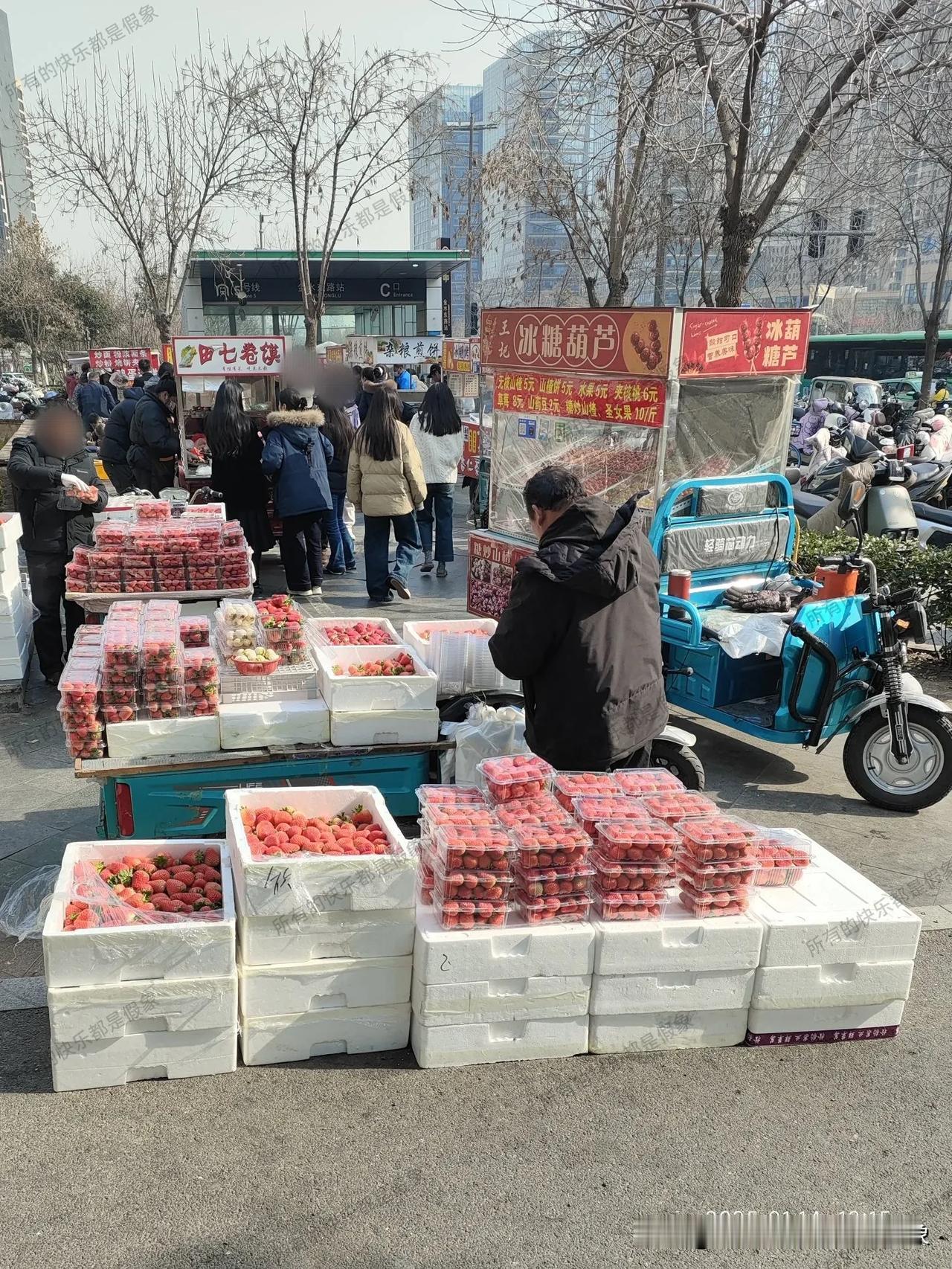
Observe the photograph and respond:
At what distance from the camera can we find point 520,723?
17.9 ft

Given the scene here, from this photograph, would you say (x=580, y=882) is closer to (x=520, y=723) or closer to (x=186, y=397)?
(x=520, y=723)

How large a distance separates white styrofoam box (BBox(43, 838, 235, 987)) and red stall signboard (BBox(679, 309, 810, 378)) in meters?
4.67

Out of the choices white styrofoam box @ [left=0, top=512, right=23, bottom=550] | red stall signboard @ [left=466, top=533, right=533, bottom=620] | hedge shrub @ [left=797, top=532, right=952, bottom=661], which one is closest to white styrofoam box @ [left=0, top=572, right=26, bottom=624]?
white styrofoam box @ [left=0, top=512, right=23, bottom=550]

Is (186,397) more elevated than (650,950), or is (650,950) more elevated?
(186,397)

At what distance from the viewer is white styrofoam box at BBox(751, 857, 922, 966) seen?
3.66 meters

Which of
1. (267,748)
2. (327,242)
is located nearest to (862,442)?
(267,748)

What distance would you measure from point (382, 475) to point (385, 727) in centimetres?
490

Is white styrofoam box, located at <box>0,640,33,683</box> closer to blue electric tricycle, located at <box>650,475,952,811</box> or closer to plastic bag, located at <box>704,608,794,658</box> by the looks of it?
blue electric tricycle, located at <box>650,475,952,811</box>

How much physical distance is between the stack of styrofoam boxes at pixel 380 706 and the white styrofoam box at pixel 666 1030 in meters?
1.97

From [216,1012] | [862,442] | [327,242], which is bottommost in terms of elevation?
[216,1012]

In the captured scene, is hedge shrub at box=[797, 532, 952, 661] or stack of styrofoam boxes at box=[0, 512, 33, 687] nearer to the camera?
stack of styrofoam boxes at box=[0, 512, 33, 687]

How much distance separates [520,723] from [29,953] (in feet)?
8.45

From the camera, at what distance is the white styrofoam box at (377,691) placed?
510 centimetres

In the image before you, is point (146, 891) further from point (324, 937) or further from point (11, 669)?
point (11, 669)
